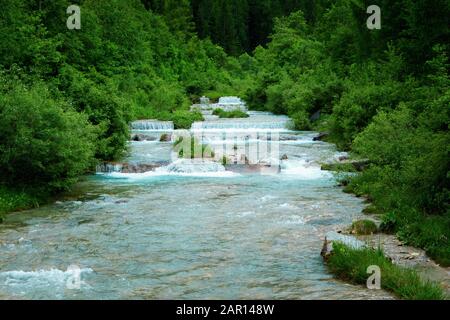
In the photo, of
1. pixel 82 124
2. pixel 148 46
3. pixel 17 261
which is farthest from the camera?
pixel 148 46

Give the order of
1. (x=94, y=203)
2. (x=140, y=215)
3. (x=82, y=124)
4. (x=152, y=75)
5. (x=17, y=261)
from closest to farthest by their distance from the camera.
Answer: (x=17, y=261)
(x=140, y=215)
(x=94, y=203)
(x=82, y=124)
(x=152, y=75)

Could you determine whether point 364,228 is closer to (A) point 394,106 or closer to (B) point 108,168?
(A) point 394,106

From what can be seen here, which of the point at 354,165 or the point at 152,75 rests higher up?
the point at 152,75

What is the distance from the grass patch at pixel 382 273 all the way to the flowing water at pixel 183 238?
282 millimetres

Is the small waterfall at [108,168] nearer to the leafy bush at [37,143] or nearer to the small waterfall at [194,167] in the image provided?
the small waterfall at [194,167]

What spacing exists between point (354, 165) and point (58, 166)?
37.8ft

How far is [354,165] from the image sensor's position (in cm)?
2364

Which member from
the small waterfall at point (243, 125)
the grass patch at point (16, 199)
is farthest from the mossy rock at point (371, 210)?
the small waterfall at point (243, 125)

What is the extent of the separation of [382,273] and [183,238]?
5522 millimetres

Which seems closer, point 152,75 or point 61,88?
point 61,88

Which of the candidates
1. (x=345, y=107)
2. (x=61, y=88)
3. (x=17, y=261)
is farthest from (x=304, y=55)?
(x=17, y=261)

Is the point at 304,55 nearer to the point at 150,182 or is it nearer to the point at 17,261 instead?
the point at 150,182

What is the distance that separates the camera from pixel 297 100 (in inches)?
1702
